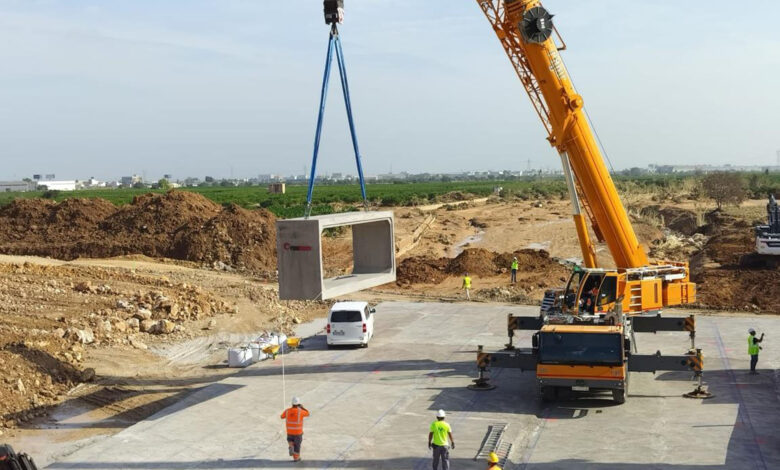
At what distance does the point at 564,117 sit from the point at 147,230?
36.1 m

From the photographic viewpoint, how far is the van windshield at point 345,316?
22.5 meters

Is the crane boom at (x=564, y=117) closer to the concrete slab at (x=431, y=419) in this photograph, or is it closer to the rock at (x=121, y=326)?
the concrete slab at (x=431, y=419)

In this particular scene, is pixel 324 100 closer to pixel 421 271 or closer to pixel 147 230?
pixel 421 271

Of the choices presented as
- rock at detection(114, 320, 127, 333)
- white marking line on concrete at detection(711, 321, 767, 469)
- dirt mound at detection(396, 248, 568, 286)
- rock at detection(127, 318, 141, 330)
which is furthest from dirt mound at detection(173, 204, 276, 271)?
white marking line on concrete at detection(711, 321, 767, 469)

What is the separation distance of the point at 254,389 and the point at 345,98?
24.1 ft

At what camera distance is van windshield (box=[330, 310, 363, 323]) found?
22.5 m

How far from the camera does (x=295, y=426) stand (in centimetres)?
1316

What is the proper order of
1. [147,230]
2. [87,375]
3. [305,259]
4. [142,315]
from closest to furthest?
1. [305,259]
2. [87,375]
3. [142,315]
4. [147,230]

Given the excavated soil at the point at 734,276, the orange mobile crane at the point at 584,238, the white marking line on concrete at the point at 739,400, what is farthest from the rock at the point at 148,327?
the excavated soil at the point at 734,276

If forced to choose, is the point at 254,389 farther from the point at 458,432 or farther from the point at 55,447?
the point at 458,432

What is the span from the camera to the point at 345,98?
732 inches

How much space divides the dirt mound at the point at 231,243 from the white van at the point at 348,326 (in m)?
20.9

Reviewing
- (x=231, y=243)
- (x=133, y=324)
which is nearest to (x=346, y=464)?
(x=133, y=324)

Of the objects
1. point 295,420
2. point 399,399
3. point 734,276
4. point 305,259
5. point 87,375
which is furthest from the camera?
point 734,276
